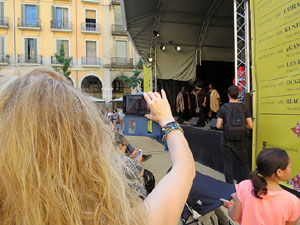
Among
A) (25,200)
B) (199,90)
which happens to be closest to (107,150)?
(25,200)

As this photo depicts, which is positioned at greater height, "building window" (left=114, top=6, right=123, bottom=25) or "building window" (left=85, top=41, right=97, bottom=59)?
"building window" (left=114, top=6, right=123, bottom=25)

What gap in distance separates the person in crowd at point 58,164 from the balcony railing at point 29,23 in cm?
2573

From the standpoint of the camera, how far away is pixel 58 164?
0.57 metres

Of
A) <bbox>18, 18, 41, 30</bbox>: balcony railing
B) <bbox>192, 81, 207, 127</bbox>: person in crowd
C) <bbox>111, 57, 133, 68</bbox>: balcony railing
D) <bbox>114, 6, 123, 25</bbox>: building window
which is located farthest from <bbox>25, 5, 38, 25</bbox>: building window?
<bbox>192, 81, 207, 127</bbox>: person in crowd

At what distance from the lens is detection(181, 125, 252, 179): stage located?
4703 millimetres

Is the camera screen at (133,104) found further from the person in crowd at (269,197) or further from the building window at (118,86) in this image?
the building window at (118,86)

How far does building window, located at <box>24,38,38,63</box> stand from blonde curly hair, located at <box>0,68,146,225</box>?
2526cm

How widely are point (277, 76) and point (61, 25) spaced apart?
81.3 feet

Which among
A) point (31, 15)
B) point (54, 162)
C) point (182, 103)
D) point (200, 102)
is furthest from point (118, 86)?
point (54, 162)

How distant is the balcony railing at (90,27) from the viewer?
23506 mm

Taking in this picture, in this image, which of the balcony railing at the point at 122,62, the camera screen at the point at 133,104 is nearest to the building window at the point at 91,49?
the balcony railing at the point at 122,62

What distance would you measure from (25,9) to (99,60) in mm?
8871

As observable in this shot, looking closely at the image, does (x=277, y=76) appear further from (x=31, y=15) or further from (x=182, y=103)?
(x=31, y=15)

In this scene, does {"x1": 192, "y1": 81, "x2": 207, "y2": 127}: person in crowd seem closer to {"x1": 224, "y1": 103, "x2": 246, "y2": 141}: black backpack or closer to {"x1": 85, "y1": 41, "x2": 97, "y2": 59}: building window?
{"x1": 224, "y1": 103, "x2": 246, "y2": 141}: black backpack
